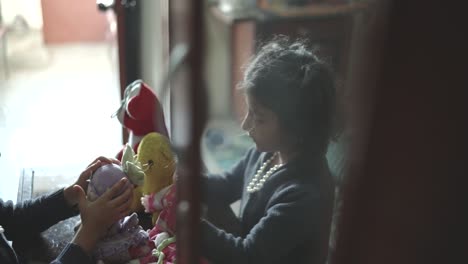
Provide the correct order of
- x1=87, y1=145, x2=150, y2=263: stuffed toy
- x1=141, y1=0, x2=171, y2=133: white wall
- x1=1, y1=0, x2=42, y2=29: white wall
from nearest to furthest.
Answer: x1=87, y1=145, x2=150, y2=263: stuffed toy → x1=141, y1=0, x2=171, y2=133: white wall → x1=1, y1=0, x2=42, y2=29: white wall

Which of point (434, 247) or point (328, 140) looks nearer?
point (434, 247)

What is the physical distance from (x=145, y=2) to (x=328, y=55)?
0.76 metres

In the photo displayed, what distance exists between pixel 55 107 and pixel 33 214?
146 cm

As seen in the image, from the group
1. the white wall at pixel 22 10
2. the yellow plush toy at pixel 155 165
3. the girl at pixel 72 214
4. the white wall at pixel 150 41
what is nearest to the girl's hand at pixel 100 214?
the girl at pixel 72 214

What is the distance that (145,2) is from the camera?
58.4 inches

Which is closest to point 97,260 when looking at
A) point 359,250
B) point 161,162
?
point 161,162

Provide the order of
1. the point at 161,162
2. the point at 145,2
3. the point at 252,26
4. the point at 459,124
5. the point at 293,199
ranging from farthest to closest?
the point at 145,2 < the point at 252,26 < the point at 161,162 < the point at 293,199 < the point at 459,124

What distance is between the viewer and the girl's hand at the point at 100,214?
0.80m

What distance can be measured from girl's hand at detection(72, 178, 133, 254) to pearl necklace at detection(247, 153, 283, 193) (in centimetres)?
23

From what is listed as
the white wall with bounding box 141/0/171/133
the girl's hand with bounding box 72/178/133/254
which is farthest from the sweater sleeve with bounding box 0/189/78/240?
the white wall with bounding box 141/0/171/133

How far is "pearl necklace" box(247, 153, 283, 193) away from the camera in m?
0.89

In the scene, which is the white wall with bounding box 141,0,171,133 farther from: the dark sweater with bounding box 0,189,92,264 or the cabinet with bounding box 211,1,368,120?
the dark sweater with bounding box 0,189,92,264

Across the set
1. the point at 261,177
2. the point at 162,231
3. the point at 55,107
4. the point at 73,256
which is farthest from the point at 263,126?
the point at 55,107

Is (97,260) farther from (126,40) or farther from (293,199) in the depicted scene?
(126,40)
